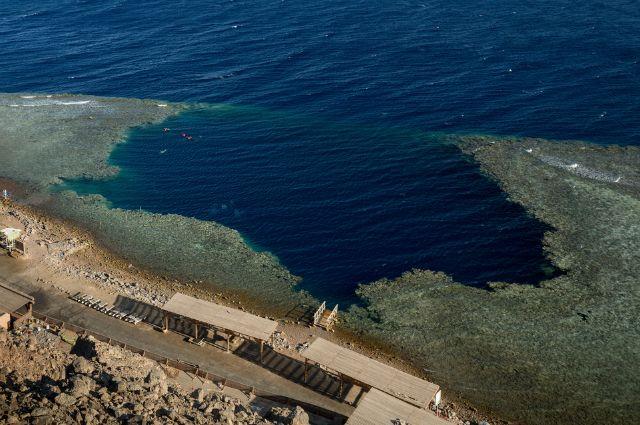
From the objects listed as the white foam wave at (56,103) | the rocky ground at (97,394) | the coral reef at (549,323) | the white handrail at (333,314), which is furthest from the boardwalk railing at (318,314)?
the white foam wave at (56,103)

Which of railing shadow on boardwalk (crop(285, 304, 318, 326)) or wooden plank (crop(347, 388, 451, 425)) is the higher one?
wooden plank (crop(347, 388, 451, 425))

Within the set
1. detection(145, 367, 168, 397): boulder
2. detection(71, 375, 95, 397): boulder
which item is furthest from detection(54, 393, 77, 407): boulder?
detection(145, 367, 168, 397): boulder

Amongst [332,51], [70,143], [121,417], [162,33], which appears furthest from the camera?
[162,33]

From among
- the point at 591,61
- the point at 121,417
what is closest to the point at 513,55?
the point at 591,61

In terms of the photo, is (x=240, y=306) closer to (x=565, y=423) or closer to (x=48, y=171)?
(x=565, y=423)

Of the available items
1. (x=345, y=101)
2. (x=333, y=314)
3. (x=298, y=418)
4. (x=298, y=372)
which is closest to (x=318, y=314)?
(x=333, y=314)

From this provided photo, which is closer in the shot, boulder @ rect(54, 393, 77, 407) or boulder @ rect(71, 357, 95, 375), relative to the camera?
boulder @ rect(54, 393, 77, 407)

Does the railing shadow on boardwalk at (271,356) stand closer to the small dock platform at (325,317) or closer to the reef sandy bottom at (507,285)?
the small dock platform at (325,317)

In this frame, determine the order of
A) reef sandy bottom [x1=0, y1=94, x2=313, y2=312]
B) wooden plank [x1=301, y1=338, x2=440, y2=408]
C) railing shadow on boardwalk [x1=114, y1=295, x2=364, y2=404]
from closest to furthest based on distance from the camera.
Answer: wooden plank [x1=301, y1=338, x2=440, y2=408] → railing shadow on boardwalk [x1=114, y1=295, x2=364, y2=404] → reef sandy bottom [x1=0, y1=94, x2=313, y2=312]

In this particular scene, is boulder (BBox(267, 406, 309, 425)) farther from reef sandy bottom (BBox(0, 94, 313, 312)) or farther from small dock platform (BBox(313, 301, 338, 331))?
reef sandy bottom (BBox(0, 94, 313, 312))
